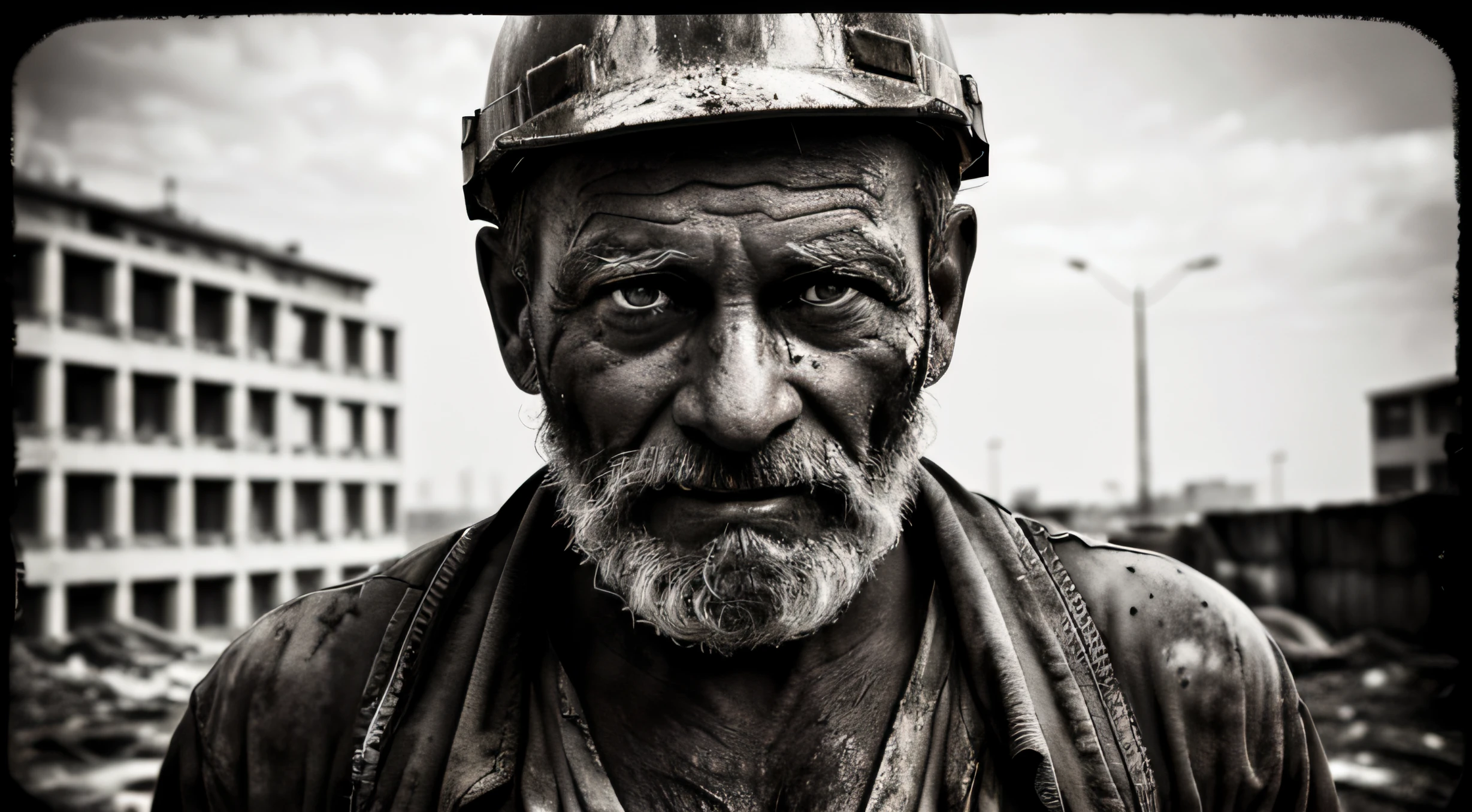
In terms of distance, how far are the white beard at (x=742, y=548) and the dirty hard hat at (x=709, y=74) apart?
1.85ft

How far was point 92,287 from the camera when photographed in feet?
102

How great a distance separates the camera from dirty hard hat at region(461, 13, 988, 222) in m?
1.82

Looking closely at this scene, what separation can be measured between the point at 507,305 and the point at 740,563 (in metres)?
0.80

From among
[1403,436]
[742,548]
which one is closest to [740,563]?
[742,548]

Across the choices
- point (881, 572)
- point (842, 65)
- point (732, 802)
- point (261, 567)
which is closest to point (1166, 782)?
point (881, 572)

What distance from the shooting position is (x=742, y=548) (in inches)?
74.1

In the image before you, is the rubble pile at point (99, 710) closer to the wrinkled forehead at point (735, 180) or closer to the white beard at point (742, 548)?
the white beard at point (742, 548)

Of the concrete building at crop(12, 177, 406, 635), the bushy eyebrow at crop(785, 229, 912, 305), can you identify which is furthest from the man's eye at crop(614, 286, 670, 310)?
the concrete building at crop(12, 177, 406, 635)

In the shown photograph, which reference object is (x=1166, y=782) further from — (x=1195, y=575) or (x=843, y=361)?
(x=843, y=361)

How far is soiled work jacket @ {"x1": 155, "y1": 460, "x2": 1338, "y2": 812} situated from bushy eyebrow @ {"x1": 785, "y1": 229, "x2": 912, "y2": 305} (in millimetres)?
541

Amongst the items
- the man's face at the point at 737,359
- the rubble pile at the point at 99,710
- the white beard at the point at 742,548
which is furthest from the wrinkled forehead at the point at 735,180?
the rubble pile at the point at 99,710

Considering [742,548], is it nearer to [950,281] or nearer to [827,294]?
[827,294]

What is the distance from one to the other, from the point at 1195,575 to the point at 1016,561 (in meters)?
0.41

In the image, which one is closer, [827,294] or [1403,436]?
[827,294]
